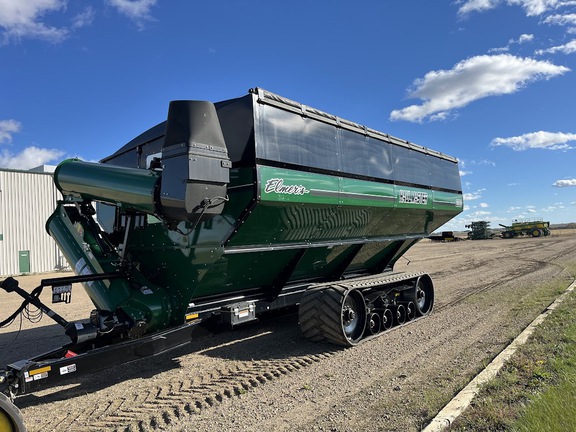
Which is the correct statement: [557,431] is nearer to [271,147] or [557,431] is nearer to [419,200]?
[271,147]

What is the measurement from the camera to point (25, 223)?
24125 mm

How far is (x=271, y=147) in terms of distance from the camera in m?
5.40

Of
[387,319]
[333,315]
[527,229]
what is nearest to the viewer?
[333,315]

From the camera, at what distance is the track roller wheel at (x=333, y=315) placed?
6.30m

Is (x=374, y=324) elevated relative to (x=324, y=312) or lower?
lower

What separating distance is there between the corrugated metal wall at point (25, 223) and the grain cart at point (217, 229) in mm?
20085

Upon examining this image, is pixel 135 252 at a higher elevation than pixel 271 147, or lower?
lower

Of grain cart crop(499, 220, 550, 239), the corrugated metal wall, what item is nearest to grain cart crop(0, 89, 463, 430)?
the corrugated metal wall

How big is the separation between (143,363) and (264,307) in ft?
6.01

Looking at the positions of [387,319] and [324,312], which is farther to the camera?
[387,319]

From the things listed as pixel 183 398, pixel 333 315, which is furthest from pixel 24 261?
pixel 183 398

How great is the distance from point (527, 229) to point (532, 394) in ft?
183

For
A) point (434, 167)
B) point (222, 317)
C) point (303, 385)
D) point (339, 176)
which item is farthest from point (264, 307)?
point (434, 167)

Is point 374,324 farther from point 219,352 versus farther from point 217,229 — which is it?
point 217,229
